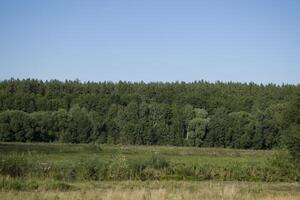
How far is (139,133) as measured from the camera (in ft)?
408

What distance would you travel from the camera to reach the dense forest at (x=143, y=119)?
4500 inches

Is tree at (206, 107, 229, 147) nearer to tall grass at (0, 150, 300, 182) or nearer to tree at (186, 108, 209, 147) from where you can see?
tree at (186, 108, 209, 147)

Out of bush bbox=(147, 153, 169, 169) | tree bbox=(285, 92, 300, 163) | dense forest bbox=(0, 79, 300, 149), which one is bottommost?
bush bbox=(147, 153, 169, 169)

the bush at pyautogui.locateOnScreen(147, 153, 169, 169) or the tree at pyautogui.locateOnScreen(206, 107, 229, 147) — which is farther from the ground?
the tree at pyautogui.locateOnScreen(206, 107, 229, 147)

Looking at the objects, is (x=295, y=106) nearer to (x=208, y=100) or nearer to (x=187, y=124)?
(x=187, y=124)

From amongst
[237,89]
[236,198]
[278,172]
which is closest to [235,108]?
[237,89]

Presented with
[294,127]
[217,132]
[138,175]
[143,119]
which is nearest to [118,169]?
[138,175]

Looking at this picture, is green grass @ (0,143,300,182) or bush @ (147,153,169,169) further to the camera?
bush @ (147,153,169,169)

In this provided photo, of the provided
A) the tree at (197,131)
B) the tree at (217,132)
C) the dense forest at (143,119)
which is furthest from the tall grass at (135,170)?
the tree at (197,131)

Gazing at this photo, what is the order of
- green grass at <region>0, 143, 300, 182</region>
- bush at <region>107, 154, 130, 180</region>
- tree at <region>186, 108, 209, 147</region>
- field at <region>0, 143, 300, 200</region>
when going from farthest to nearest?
1. tree at <region>186, 108, 209, 147</region>
2. bush at <region>107, 154, 130, 180</region>
3. green grass at <region>0, 143, 300, 182</region>
4. field at <region>0, 143, 300, 200</region>

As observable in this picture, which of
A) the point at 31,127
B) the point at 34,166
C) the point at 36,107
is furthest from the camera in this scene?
the point at 36,107

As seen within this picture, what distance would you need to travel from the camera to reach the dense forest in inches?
4500

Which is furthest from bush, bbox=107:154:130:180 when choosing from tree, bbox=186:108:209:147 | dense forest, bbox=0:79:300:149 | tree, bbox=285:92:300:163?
tree, bbox=186:108:209:147

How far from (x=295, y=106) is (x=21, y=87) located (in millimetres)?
130340
